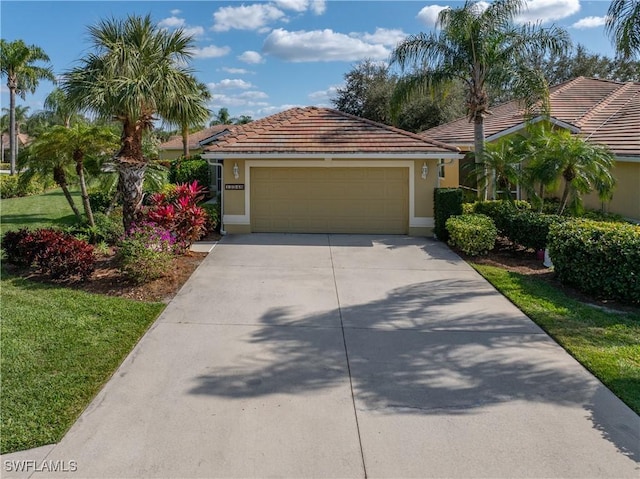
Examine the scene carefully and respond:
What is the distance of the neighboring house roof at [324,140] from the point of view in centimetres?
1316

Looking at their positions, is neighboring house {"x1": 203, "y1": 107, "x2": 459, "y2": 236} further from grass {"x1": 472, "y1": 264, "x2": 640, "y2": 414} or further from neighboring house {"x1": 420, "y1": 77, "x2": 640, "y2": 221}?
grass {"x1": 472, "y1": 264, "x2": 640, "y2": 414}

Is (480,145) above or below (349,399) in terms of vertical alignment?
above

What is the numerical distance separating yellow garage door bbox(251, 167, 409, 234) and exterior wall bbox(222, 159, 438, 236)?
0.62 feet

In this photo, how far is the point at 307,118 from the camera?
15.5 m

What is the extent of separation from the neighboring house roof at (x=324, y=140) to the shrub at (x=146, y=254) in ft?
17.3

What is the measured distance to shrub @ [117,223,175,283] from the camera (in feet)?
26.1

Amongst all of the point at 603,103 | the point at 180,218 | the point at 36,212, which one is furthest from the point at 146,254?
the point at 603,103

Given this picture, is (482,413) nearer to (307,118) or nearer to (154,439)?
(154,439)

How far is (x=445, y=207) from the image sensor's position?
41.4 ft

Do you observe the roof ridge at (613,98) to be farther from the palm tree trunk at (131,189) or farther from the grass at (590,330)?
the palm tree trunk at (131,189)

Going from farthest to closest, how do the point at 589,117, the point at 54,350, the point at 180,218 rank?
the point at 589,117 → the point at 180,218 → the point at 54,350

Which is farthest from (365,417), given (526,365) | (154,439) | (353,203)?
(353,203)

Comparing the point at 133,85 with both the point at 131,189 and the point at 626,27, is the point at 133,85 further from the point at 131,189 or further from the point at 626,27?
the point at 626,27

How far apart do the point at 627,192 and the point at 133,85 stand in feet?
43.8
